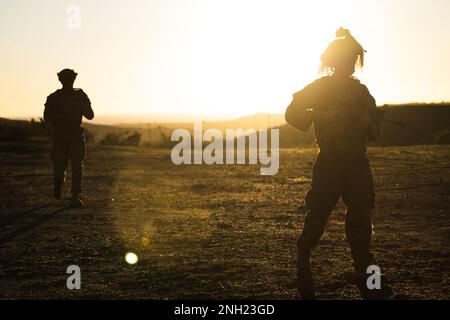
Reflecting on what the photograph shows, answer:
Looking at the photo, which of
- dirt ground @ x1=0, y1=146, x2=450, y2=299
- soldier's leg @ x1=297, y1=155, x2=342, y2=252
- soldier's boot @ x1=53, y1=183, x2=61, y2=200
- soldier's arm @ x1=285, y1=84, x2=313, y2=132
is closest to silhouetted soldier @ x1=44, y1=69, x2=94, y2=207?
soldier's boot @ x1=53, y1=183, x2=61, y2=200

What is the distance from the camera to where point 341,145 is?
5.62 meters

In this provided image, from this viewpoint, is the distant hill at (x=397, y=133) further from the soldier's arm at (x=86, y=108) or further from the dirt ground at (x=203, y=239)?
the soldier's arm at (x=86, y=108)

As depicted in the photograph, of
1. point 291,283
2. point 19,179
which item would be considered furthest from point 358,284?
point 19,179

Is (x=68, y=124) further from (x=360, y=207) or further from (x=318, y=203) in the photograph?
(x=360, y=207)

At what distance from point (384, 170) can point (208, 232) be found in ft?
31.9

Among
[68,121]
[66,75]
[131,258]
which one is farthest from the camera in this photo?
[68,121]

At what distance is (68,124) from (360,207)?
A: 6.59 metres

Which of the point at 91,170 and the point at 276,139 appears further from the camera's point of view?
the point at 276,139

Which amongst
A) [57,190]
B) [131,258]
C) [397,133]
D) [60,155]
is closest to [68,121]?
[60,155]

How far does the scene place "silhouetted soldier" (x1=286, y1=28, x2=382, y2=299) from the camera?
5637 millimetres

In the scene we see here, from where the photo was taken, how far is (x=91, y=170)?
18453 millimetres

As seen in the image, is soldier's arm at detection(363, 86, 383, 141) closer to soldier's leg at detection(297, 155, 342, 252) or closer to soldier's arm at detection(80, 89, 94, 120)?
soldier's leg at detection(297, 155, 342, 252)
